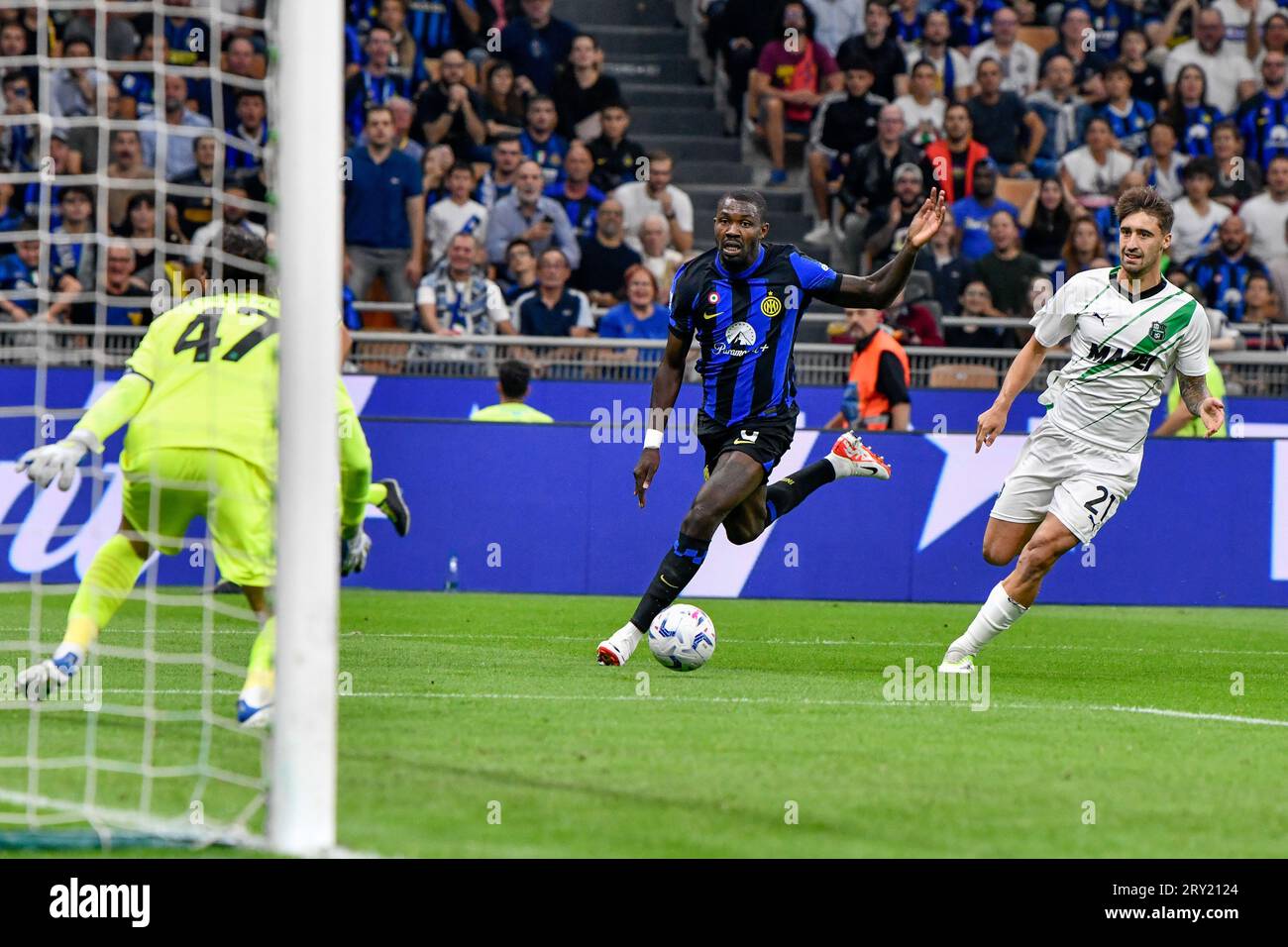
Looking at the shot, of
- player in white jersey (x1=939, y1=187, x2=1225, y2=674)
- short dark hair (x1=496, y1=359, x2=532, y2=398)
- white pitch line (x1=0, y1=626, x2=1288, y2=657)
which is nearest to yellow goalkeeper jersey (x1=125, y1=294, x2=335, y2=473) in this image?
player in white jersey (x1=939, y1=187, x2=1225, y2=674)

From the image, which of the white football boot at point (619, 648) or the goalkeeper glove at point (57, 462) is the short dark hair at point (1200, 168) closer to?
the white football boot at point (619, 648)

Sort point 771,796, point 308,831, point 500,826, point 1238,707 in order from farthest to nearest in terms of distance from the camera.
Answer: point 1238,707 < point 771,796 < point 500,826 < point 308,831

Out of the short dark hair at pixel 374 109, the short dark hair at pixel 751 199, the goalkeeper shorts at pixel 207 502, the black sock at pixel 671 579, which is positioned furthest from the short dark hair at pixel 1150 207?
the short dark hair at pixel 374 109

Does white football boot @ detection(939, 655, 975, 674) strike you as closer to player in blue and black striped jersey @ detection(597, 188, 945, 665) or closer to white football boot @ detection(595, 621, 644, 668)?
player in blue and black striped jersey @ detection(597, 188, 945, 665)

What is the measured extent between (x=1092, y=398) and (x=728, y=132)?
12.3 metres

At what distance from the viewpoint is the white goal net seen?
18.6ft

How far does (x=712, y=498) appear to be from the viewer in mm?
9773

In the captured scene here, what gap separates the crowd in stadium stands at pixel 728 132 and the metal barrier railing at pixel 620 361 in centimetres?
55

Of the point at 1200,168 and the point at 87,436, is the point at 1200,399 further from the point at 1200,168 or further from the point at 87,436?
the point at 1200,168

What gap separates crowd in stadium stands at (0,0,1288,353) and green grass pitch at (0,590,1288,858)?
5.55 metres

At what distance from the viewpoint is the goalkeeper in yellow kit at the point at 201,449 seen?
23.9 feet

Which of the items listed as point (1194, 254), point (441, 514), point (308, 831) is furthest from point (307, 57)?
point (1194, 254)

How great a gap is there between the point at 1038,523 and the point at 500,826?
16.7 ft

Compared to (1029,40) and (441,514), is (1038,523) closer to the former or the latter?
(441,514)
